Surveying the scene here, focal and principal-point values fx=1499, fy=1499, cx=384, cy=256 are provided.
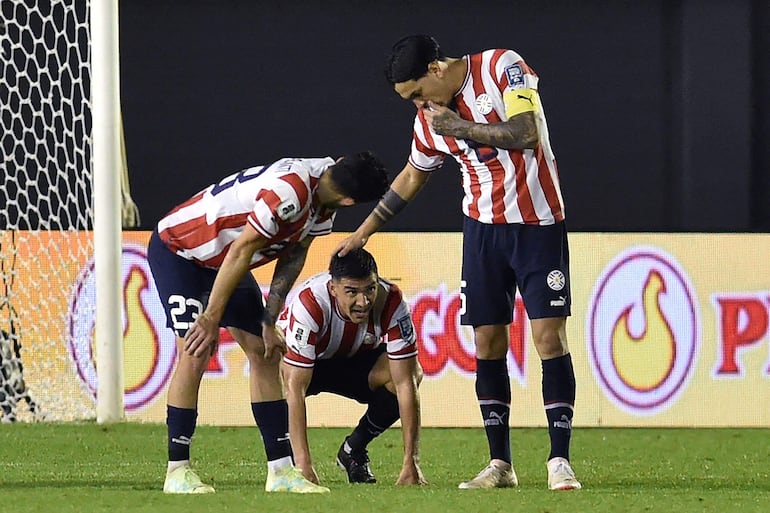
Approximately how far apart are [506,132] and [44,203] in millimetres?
3850

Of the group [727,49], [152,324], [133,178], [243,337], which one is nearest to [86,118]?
[152,324]

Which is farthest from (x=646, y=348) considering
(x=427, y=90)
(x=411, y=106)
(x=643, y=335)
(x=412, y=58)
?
(x=411, y=106)

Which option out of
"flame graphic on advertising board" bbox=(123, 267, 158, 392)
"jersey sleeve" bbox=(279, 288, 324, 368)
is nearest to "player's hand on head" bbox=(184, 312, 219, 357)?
"jersey sleeve" bbox=(279, 288, 324, 368)

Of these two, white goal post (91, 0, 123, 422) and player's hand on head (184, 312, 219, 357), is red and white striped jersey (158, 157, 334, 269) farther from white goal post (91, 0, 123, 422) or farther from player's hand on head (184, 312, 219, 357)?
white goal post (91, 0, 123, 422)

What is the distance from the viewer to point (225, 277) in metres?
A: 4.29

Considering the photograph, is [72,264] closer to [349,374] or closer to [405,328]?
[349,374]

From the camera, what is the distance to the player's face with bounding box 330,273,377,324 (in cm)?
498

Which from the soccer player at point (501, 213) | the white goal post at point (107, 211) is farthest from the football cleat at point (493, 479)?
the white goal post at point (107, 211)

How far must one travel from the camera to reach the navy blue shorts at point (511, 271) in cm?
473

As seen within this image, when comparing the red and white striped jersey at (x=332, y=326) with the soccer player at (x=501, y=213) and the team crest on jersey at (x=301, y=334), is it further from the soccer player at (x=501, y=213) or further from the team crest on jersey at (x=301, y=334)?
the soccer player at (x=501, y=213)

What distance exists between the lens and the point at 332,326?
17.5 feet

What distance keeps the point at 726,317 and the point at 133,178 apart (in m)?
5.93

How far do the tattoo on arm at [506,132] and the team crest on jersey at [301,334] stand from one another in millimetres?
941

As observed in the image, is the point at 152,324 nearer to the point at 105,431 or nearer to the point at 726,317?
the point at 105,431
